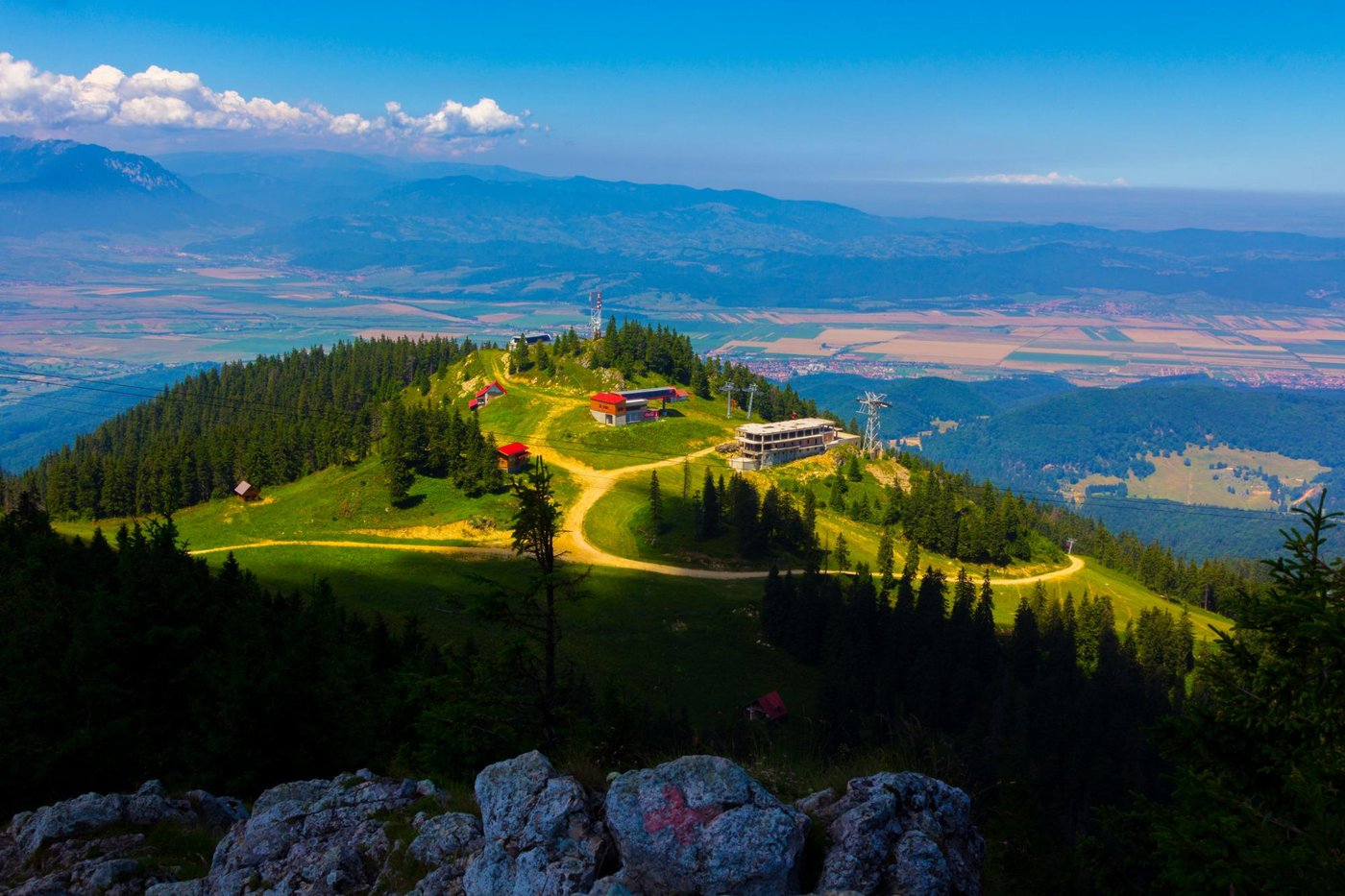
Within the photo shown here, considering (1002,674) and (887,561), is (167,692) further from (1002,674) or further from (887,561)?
(887,561)

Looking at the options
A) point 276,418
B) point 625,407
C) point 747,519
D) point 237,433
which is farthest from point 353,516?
point 276,418

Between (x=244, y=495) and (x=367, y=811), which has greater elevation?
(x=367, y=811)

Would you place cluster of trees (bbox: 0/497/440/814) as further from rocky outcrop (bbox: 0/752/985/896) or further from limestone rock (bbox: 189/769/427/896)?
rocky outcrop (bbox: 0/752/985/896)

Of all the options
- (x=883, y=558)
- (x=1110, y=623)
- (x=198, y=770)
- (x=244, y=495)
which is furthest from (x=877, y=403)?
(x=198, y=770)

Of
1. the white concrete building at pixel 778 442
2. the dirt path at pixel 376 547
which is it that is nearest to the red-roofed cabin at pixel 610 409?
the white concrete building at pixel 778 442

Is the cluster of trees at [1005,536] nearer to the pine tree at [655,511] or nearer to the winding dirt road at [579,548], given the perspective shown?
the winding dirt road at [579,548]

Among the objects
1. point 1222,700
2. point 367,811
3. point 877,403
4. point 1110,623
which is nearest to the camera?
point 1222,700

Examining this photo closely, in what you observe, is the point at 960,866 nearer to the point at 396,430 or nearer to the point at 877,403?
the point at 396,430
